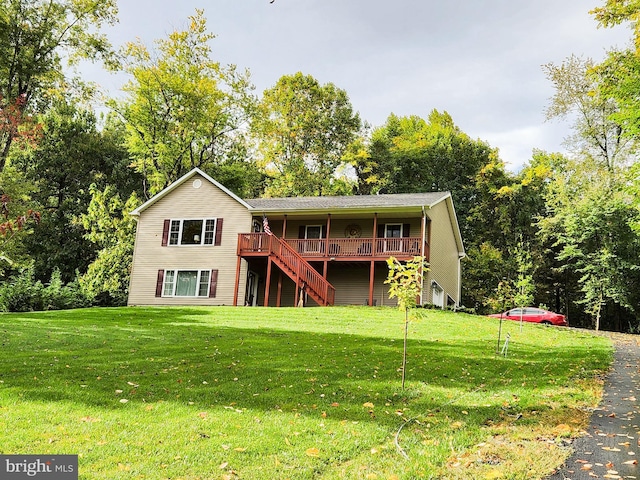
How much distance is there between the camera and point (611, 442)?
5.80 metres

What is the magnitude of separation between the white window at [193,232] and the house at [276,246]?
5 centimetres

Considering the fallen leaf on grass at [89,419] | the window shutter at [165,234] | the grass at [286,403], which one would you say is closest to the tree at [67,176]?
the window shutter at [165,234]

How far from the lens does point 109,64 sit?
2559cm

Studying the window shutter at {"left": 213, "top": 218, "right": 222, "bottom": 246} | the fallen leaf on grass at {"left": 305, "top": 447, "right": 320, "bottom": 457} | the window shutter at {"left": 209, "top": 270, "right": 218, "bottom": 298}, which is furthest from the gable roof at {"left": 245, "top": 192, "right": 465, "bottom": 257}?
the fallen leaf on grass at {"left": 305, "top": 447, "right": 320, "bottom": 457}

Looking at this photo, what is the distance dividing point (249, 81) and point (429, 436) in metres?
33.0

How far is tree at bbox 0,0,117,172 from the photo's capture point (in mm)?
22344

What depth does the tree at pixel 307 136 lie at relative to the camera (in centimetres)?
3984

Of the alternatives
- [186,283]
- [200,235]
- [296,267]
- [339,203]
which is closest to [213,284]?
[186,283]

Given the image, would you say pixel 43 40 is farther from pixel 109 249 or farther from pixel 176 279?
pixel 109 249

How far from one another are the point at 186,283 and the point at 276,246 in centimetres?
502

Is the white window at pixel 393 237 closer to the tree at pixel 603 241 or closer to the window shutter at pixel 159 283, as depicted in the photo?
the window shutter at pixel 159 283

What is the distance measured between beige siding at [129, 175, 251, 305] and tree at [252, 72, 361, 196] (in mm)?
13649

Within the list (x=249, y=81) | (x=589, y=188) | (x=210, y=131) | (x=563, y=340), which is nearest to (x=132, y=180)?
(x=210, y=131)

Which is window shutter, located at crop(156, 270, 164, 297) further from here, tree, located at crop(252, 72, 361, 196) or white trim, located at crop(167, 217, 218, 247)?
tree, located at crop(252, 72, 361, 196)
